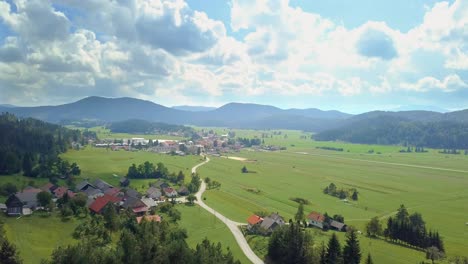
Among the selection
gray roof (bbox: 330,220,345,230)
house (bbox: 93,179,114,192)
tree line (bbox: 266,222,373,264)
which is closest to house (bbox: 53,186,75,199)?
house (bbox: 93,179,114,192)

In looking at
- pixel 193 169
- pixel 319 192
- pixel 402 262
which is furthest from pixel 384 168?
pixel 402 262

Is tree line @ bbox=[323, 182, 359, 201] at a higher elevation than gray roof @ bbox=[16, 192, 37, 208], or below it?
below

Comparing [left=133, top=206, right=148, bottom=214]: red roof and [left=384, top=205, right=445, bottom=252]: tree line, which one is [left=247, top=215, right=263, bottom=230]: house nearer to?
[left=133, top=206, right=148, bottom=214]: red roof

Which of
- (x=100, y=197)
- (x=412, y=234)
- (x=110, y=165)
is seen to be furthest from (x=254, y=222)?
(x=110, y=165)

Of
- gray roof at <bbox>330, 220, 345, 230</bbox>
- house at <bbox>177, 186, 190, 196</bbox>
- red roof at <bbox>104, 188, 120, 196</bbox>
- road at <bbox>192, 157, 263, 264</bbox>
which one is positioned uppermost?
red roof at <bbox>104, 188, 120, 196</bbox>

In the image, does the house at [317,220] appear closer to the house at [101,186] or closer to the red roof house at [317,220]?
the red roof house at [317,220]

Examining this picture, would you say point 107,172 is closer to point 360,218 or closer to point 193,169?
point 193,169

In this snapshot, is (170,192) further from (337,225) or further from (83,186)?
(337,225)
